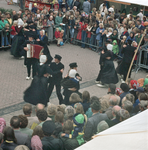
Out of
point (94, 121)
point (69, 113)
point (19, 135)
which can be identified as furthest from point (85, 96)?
point (19, 135)

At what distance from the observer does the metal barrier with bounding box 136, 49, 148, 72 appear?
38.3ft

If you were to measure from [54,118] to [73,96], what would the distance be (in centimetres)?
89

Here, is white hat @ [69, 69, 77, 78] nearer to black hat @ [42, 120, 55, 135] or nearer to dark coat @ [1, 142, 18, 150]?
black hat @ [42, 120, 55, 135]

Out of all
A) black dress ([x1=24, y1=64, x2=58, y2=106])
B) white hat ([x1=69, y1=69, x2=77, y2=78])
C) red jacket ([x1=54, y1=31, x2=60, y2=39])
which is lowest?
black dress ([x1=24, y1=64, x2=58, y2=106])

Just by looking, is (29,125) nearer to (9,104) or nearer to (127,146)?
(127,146)

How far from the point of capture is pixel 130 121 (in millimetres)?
3312

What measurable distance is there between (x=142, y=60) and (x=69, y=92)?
5.59 m

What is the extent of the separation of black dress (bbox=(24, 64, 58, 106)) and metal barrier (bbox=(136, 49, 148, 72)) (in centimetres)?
538

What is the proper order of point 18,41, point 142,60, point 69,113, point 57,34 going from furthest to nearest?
1. point 57,34
2. point 18,41
3. point 142,60
4. point 69,113

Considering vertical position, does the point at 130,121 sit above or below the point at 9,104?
above

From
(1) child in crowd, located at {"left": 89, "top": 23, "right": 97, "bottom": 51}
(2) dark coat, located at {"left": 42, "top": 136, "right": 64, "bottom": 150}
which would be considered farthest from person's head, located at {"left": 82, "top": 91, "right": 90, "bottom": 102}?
(1) child in crowd, located at {"left": 89, "top": 23, "right": 97, "bottom": 51}

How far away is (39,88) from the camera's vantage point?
782 cm

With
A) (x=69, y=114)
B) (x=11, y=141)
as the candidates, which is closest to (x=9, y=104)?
(x=69, y=114)

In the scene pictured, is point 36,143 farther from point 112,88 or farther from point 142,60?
point 142,60
